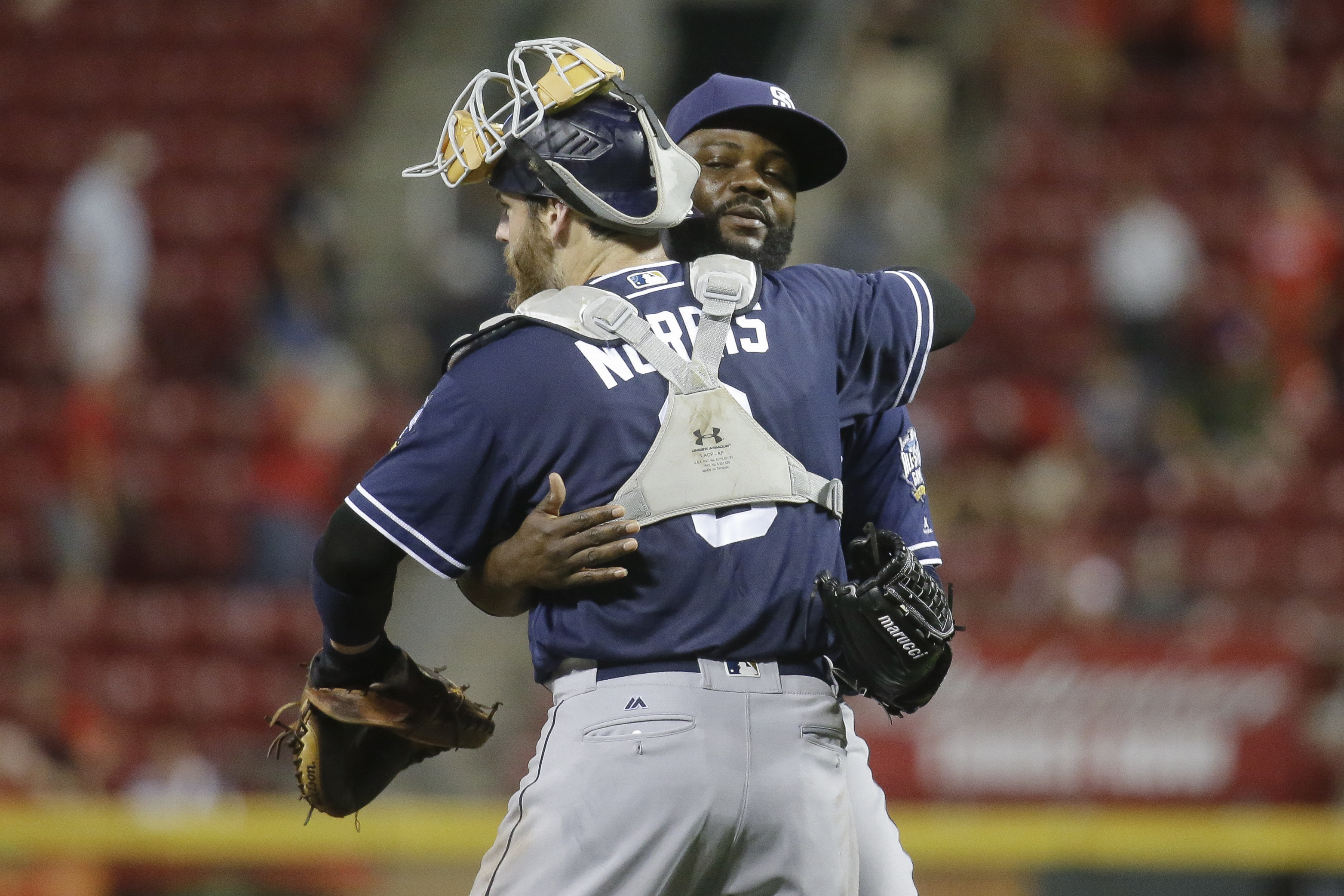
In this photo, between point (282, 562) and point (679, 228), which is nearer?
point (679, 228)

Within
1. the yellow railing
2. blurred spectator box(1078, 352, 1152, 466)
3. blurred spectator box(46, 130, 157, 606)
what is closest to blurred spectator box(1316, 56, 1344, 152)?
blurred spectator box(1078, 352, 1152, 466)

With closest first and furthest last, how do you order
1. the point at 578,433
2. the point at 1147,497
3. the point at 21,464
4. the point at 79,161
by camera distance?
the point at 578,433 → the point at 1147,497 → the point at 21,464 → the point at 79,161

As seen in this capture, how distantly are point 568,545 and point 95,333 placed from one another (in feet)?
24.2

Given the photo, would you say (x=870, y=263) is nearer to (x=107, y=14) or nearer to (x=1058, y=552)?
(x=1058, y=552)

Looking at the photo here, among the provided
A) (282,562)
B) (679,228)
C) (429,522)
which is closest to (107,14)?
(282,562)

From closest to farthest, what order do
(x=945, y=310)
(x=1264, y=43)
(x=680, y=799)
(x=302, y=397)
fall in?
1. (x=680, y=799)
2. (x=945, y=310)
3. (x=302, y=397)
4. (x=1264, y=43)

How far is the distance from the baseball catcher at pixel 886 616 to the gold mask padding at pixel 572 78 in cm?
90

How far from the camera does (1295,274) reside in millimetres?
9594

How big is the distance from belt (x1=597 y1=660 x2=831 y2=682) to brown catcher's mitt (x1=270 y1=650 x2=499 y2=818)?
0.45 meters

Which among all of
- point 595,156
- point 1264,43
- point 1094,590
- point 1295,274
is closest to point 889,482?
point 595,156

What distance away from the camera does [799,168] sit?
3.70 m

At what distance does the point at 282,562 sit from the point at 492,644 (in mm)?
1122

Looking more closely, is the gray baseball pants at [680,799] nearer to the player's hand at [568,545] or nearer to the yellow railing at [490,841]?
the player's hand at [568,545]

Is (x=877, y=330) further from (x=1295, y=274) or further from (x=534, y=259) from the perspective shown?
(x=1295, y=274)
